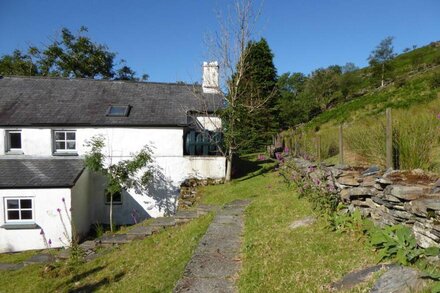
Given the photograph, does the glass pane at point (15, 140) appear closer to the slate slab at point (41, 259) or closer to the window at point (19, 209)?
the window at point (19, 209)

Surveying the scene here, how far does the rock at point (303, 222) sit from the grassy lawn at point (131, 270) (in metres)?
2.23

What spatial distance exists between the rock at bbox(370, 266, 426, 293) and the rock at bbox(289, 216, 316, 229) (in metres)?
2.76

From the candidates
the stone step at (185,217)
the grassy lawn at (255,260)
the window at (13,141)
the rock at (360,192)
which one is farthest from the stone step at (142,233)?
the window at (13,141)

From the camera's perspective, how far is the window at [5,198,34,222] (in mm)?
13281

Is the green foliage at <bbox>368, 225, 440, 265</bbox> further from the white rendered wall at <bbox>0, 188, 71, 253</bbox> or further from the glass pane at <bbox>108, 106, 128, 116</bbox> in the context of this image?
the glass pane at <bbox>108, 106, 128, 116</bbox>

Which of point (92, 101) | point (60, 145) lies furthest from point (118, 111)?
point (60, 145)

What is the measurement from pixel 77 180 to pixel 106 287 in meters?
8.52

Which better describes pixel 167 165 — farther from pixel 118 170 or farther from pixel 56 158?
pixel 56 158

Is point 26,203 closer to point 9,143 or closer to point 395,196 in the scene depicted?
point 9,143

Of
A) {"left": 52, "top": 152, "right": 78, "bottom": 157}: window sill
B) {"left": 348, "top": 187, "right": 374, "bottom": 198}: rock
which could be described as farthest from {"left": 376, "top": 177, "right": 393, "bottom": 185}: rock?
{"left": 52, "top": 152, "right": 78, "bottom": 157}: window sill

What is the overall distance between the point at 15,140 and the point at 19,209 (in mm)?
4764

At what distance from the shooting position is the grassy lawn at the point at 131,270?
6.04 m

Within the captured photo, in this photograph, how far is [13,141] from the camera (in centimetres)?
1620

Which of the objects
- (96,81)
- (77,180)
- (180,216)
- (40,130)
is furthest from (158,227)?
(96,81)
